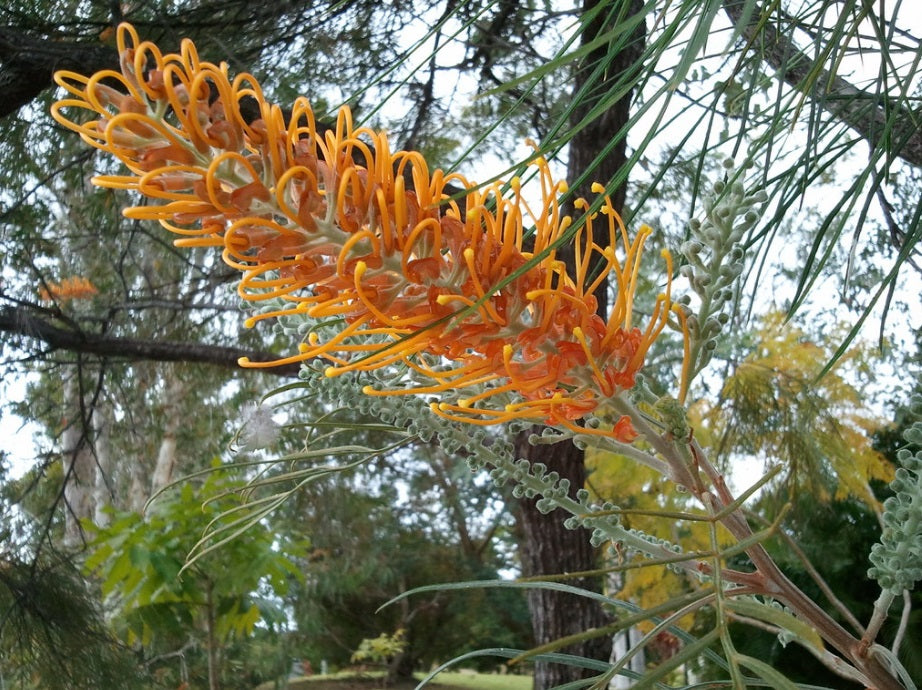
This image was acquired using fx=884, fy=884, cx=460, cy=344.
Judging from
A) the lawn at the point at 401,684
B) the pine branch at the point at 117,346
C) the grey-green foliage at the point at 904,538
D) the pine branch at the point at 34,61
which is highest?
the pine branch at the point at 34,61

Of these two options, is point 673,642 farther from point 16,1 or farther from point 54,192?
point 16,1

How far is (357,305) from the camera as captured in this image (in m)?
0.19

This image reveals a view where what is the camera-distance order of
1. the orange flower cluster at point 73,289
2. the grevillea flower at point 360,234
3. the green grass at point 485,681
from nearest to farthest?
the grevillea flower at point 360,234, the orange flower cluster at point 73,289, the green grass at point 485,681

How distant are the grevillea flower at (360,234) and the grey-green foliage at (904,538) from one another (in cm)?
8

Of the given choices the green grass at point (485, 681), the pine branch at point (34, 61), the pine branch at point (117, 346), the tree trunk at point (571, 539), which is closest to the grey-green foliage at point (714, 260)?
the tree trunk at point (571, 539)

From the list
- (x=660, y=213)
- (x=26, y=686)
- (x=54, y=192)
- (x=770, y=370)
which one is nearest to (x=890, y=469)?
(x=770, y=370)

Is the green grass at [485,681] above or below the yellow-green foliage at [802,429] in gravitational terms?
below

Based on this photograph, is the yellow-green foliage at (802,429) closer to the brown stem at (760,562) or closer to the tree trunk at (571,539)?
the tree trunk at (571,539)

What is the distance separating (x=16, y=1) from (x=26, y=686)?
93cm

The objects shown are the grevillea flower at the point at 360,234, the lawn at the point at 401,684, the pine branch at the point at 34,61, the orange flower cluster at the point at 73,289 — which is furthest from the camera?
the lawn at the point at 401,684

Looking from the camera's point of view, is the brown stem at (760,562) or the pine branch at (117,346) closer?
the brown stem at (760,562)

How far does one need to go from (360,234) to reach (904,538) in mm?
154

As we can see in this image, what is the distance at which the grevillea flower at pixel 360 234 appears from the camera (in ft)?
0.58

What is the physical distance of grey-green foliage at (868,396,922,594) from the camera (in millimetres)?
216
